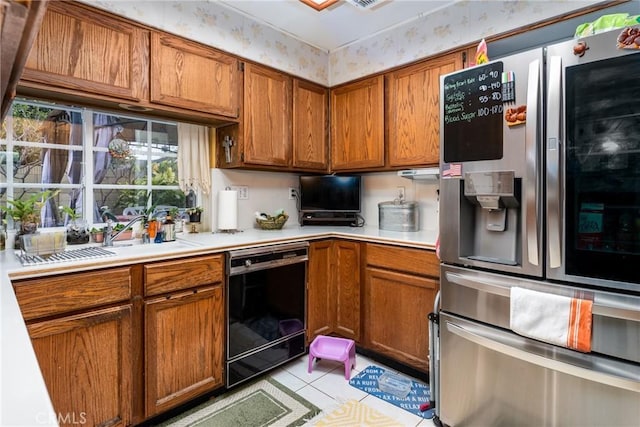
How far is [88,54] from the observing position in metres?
1.77

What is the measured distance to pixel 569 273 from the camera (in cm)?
131

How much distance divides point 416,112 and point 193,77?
156 centimetres

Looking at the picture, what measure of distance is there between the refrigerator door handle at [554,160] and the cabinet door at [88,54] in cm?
206

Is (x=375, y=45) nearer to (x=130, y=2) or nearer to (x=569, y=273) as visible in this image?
(x=130, y=2)

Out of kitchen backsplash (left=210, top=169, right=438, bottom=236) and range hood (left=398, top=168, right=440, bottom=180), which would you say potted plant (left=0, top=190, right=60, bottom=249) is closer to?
kitchen backsplash (left=210, top=169, right=438, bottom=236)

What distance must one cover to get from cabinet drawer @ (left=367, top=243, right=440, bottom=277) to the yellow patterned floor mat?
0.83 m

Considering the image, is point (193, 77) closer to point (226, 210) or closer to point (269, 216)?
point (226, 210)

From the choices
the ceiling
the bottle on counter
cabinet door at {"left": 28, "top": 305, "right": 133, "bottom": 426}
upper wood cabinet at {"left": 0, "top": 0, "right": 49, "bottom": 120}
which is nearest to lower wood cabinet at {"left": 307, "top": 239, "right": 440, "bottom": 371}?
the bottle on counter

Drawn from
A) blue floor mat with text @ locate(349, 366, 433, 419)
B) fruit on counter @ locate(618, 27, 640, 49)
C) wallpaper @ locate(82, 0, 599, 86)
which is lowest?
blue floor mat with text @ locate(349, 366, 433, 419)

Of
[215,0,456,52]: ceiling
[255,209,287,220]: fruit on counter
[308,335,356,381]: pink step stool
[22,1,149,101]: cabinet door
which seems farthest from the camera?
[255,209,287,220]: fruit on counter

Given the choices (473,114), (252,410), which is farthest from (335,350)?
(473,114)

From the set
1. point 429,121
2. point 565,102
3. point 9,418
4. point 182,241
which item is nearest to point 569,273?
point 565,102

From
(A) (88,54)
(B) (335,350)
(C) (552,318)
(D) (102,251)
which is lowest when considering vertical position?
(B) (335,350)

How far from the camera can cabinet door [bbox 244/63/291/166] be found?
2504mm
